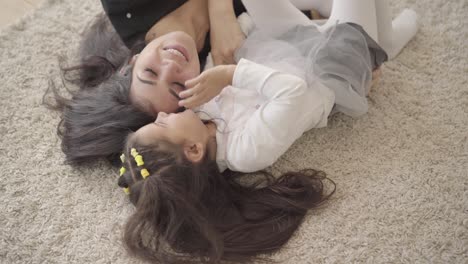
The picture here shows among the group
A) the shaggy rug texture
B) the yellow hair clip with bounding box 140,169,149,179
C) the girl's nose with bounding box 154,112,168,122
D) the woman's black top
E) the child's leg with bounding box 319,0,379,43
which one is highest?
the woman's black top

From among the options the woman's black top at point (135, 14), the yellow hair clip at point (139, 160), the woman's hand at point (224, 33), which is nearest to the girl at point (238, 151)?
the yellow hair clip at point (139, 160)

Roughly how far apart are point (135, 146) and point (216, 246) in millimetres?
242

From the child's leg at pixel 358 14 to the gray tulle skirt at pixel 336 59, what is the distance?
1.0 inches

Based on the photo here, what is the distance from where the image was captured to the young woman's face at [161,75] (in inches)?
35.9

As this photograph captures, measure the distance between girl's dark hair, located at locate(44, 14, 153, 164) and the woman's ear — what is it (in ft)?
0.37

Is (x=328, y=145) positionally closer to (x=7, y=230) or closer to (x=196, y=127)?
(x=196, y=127)

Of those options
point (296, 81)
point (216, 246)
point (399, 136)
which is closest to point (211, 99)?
point (296, 81)

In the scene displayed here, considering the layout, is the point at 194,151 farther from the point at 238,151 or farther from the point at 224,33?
the point at 224,33

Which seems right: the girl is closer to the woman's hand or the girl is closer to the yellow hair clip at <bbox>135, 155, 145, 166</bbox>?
the yellow hair clip at <bbox>135, 155, 145, 166</bbox>

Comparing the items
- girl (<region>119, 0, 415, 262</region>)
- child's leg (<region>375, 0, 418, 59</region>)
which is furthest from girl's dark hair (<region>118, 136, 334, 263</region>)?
child's leg (<region>375, 0, 418, 59</region>)

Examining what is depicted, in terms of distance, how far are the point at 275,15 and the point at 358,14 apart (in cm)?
18

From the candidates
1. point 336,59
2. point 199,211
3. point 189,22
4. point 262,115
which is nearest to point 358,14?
point 336,59

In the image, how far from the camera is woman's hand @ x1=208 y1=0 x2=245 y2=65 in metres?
1.07

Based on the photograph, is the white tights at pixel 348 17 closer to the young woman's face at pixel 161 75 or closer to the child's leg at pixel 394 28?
the child's leg at pixel 394 28
